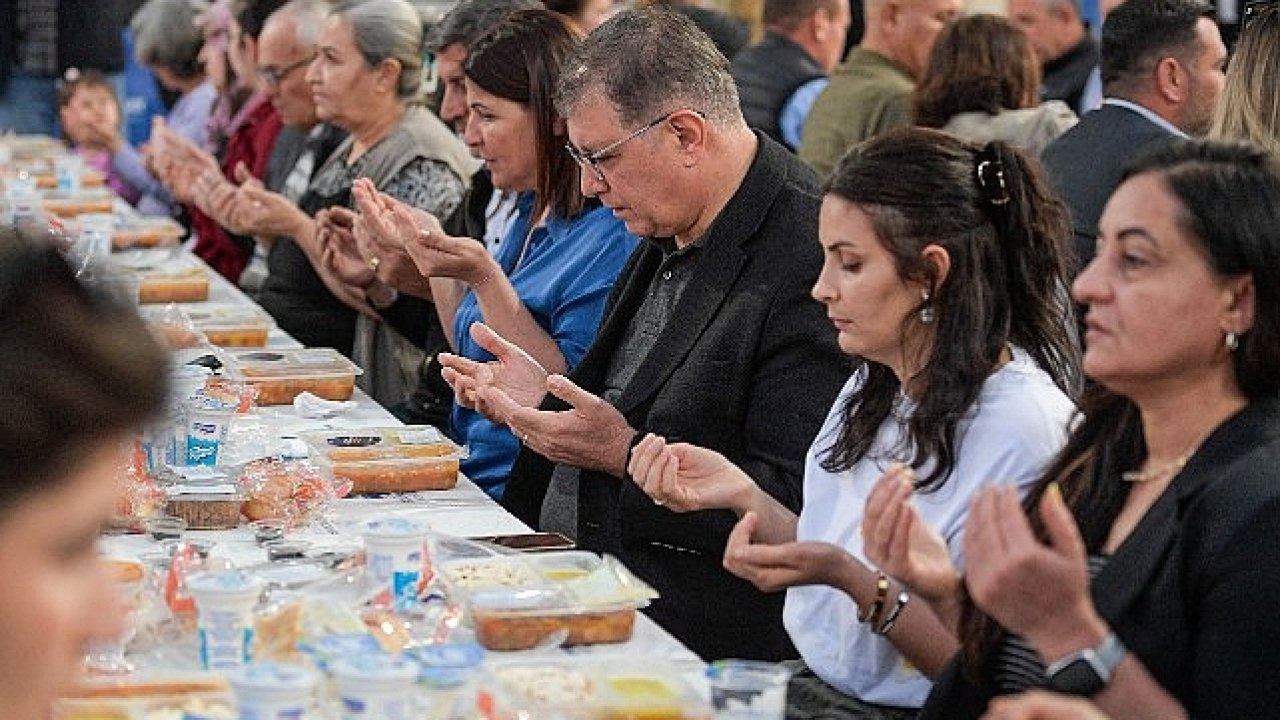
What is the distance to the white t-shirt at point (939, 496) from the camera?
2.69 m

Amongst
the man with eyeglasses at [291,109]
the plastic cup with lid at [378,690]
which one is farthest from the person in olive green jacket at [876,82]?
Result: the plastic cup with lid at [378,690]

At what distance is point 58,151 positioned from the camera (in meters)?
8.88

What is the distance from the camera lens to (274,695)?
203cm

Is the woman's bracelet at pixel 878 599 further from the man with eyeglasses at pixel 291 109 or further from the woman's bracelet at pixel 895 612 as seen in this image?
the man with eyeglasses at pixel 291 109

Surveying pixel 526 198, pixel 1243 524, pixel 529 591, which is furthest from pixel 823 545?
pixel 526 198

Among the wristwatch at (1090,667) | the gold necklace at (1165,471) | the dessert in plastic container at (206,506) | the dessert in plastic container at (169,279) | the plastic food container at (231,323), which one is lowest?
the dessert in plastic container at (169,279)

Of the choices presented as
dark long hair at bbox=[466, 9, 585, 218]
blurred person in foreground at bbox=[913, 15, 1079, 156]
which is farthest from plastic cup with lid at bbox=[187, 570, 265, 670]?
blurred person in foreground at bbox=[913, 15, 1079, 156]

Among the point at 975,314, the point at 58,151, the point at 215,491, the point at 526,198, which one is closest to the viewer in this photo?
the point at 975,314

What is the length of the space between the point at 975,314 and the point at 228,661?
3.61 ft

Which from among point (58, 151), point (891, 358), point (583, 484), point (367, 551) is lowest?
point (58, 151)

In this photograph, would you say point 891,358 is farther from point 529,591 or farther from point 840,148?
point 840,148

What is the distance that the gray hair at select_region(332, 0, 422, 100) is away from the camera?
557 cm

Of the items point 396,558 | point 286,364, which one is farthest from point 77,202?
point 396,558

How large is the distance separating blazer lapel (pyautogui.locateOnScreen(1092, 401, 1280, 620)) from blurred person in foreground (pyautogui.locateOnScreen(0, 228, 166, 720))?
1.22 m
